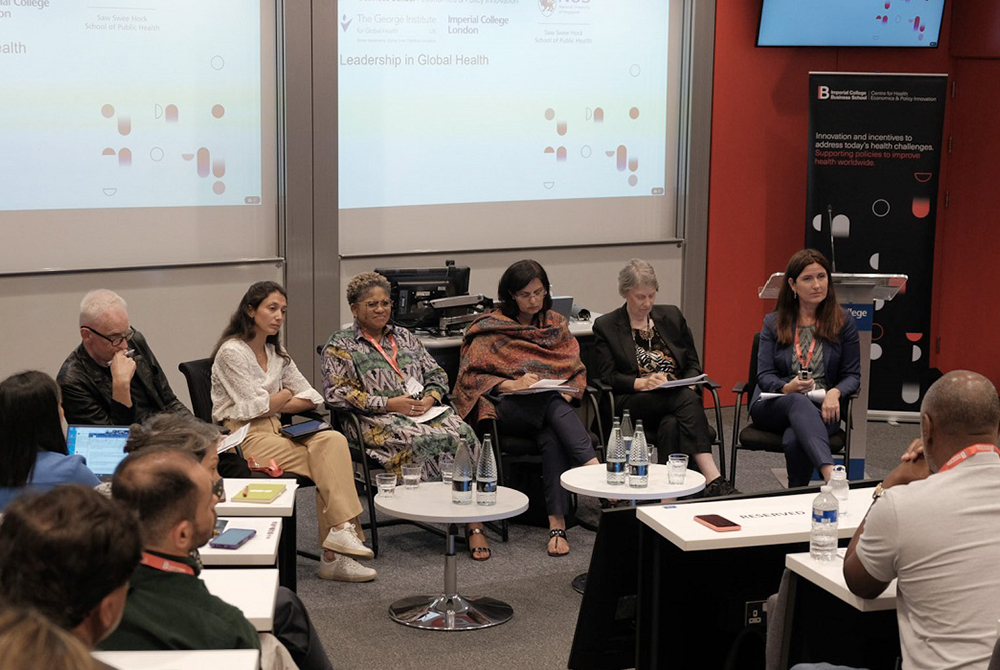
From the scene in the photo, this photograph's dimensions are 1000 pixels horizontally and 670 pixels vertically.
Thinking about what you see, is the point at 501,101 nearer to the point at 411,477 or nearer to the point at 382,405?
the point at 382,405

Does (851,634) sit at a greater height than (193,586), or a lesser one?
lesser

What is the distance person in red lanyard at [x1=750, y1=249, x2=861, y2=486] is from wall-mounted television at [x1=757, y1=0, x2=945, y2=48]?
262 cm

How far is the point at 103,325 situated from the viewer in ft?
15.7

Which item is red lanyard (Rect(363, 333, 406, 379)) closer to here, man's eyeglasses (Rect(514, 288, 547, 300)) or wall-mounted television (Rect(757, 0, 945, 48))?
man's eyeglasses (Rect(514, 288, 547, 300))

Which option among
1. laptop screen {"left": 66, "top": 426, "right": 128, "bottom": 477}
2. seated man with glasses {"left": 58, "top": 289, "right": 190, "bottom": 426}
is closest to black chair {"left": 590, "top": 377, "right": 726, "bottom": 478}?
seated man with glasses {"left": 58, "top": 289, "right": 190, "bottom": 426}

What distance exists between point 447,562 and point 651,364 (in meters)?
1.80

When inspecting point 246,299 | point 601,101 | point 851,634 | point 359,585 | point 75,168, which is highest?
point 601,101

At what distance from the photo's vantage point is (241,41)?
6715 millimetres

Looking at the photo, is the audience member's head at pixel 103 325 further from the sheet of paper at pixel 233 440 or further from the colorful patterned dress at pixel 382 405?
the colorful patterned dress at pixel 382 405

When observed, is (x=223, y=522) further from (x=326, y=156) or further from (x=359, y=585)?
(x=326, y=156)

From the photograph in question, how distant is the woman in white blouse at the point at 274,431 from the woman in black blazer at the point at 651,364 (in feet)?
4.78

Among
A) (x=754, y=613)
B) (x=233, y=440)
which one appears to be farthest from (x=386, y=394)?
(x=754, y=613)

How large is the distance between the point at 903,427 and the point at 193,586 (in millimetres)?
6365

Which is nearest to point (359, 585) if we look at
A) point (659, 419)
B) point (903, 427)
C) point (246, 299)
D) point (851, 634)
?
point (246, 299)
